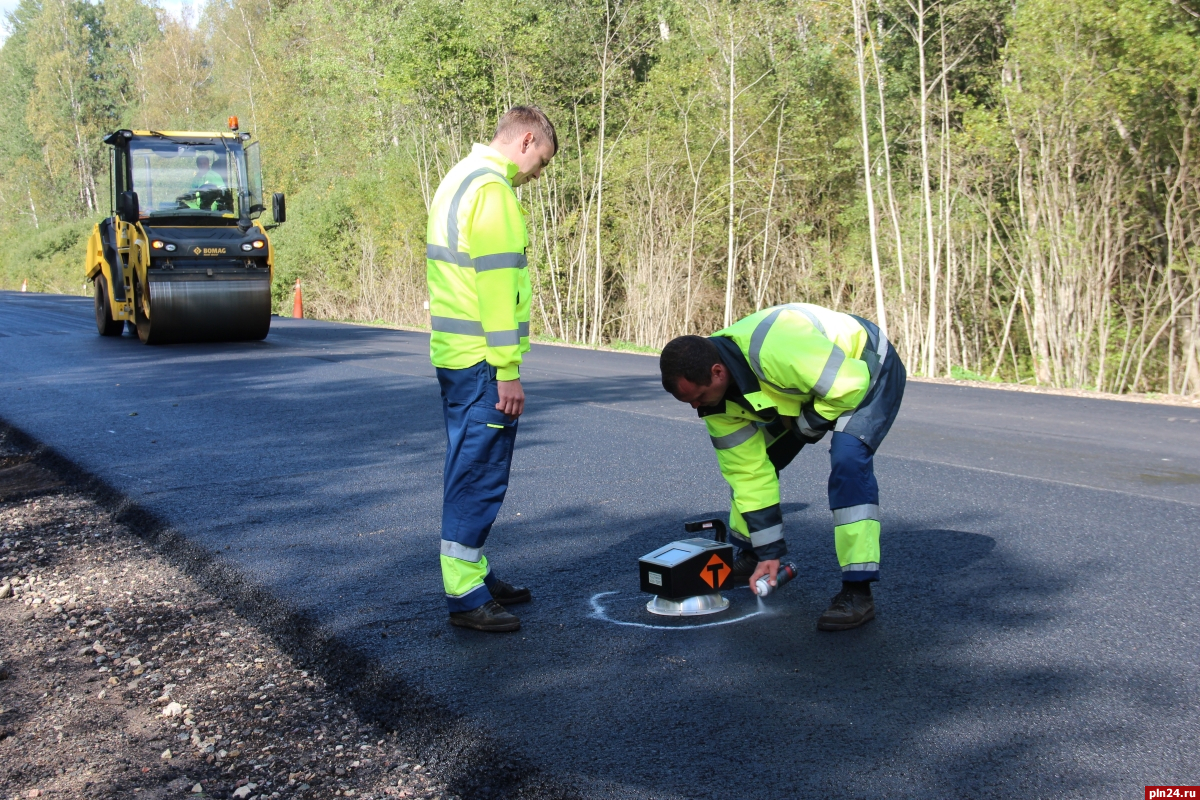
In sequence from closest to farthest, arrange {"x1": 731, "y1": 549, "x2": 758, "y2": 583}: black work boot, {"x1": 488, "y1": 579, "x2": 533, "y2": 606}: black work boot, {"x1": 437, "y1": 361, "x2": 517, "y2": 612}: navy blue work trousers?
{"x1": 437, "y1": 361, "x2": 517, "y2": 612}: navy blue work trousers, {"x1": 488, "y1": 579, "x2": 533, "y2": 606}: black work boot, {"x1": 731, "y1": 549, "x2": 758, "y2": 583}: black work boot

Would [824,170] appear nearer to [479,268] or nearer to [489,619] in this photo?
[479,268]

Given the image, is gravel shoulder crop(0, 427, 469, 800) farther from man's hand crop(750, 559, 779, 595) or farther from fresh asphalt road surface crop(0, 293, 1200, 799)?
man's hand crop(750, 559, 779, 595)

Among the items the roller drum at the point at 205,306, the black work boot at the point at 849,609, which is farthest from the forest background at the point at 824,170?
the black work boot at the point at 849,609

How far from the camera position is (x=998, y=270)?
52.1ft

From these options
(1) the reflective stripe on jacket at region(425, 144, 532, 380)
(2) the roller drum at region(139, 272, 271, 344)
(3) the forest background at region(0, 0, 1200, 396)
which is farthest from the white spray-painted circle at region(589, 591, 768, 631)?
(2) the roller drum at region(139, 272, 271, 344)

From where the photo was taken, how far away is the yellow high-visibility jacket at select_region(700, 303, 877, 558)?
330cm

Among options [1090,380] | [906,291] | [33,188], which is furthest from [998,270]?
[33,188]

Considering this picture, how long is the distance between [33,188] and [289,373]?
198 ft

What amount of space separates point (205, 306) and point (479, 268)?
450 inches

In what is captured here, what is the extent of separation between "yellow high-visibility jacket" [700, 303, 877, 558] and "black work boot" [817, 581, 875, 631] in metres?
0.27

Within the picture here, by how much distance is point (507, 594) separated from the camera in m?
3.77

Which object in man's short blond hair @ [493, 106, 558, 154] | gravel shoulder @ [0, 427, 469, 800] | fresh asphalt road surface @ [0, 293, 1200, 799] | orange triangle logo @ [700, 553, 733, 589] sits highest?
man's short blond hair @ [493, 106, 558, 154]

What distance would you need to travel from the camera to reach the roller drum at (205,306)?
13.4 meters

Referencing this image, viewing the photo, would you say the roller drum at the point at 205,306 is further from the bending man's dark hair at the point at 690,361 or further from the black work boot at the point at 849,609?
the black work boot at the point at 849,609
